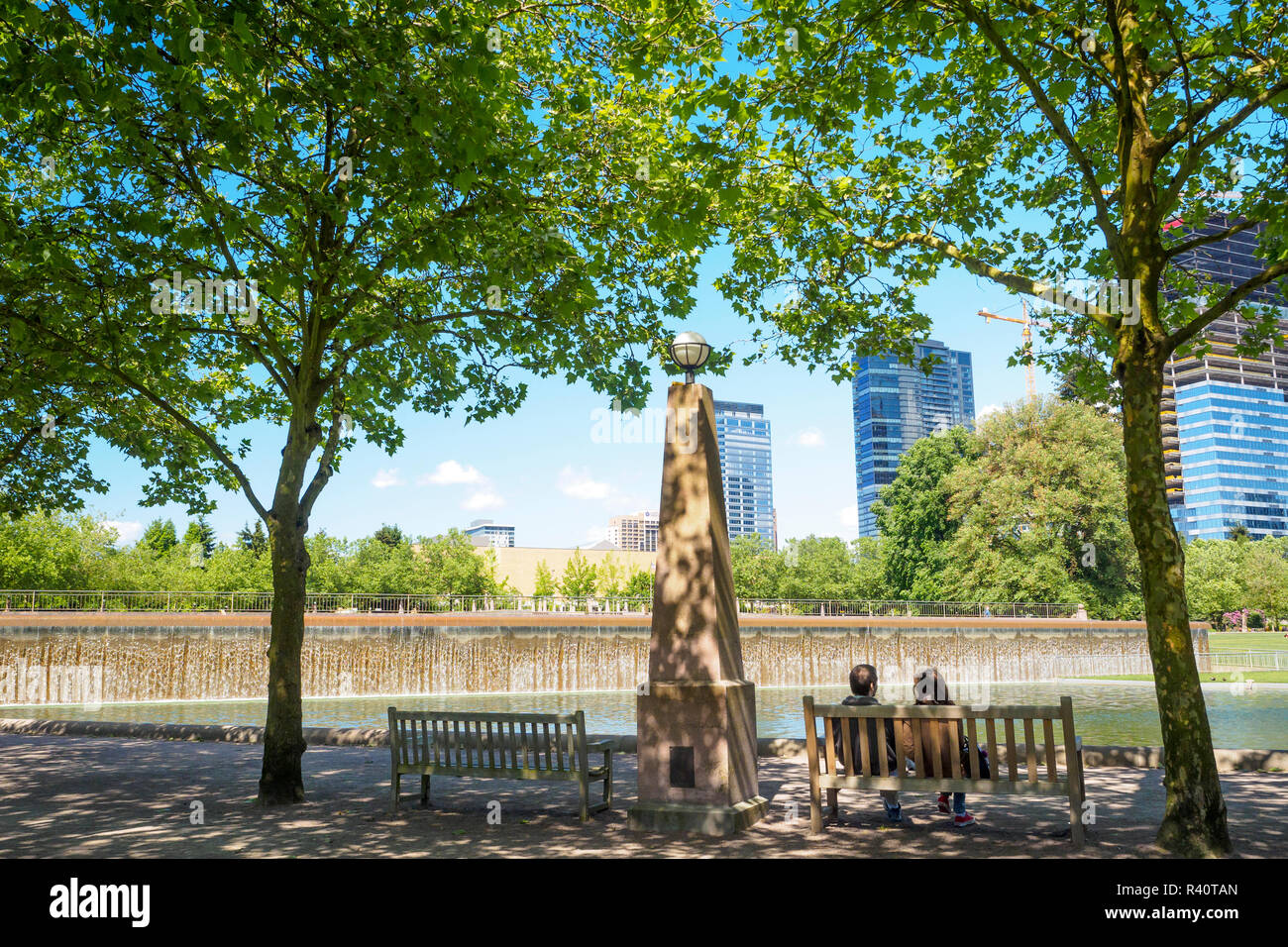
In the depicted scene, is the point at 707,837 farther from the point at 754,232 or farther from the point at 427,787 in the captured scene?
the point at 754,232

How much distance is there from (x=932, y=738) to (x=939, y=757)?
0.13 m

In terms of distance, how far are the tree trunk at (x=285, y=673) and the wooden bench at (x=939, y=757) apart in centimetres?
465

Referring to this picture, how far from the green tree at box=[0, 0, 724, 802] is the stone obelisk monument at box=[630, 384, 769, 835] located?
2514mm

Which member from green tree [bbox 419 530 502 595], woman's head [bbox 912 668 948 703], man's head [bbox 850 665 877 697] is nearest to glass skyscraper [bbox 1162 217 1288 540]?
green tree [bbox 419 530 502 595]

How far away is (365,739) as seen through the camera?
40.4ft

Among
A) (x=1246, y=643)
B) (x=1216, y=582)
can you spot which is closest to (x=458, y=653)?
(x=1246, y=643)

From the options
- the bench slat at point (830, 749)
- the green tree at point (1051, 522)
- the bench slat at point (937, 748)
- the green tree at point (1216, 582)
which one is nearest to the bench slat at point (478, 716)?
the bench slat at point (830, 749)

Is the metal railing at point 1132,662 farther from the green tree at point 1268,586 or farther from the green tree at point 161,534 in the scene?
the green tree at point 161,534

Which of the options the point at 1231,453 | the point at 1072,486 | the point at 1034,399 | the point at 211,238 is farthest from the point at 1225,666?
the point at 1231,453

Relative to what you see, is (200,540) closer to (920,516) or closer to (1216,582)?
(920,516)

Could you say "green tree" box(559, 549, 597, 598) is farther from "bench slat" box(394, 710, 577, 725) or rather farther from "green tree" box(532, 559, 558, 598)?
"bench slat" box(394, 710, 577, 725)

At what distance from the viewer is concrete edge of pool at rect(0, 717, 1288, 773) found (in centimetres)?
923

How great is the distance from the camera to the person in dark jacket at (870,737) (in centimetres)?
646

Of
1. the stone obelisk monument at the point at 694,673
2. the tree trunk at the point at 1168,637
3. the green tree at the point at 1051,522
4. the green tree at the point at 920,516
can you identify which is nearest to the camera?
the tree trunk at the point at 1168,637
